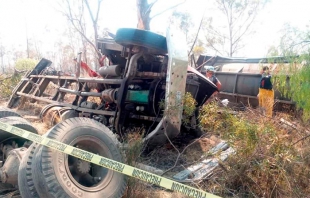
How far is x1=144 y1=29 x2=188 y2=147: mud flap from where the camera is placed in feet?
12.8

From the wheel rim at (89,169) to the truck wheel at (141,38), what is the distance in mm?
1870

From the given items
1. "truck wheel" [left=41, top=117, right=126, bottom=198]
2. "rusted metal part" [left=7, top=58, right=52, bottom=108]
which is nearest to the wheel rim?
"truck wheel" [left=41, top=117, right=126, bottom=198]

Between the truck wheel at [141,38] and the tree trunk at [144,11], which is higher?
the tree trunk at [144,11]

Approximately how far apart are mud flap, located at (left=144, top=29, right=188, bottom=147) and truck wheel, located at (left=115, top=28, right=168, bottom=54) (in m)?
0.18

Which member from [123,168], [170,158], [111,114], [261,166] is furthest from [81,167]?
[111,114]

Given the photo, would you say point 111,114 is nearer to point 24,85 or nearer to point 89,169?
point 89,169

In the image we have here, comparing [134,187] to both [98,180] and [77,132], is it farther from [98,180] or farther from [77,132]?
[77,132]

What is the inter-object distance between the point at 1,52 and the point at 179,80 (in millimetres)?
56229

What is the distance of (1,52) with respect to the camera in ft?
169

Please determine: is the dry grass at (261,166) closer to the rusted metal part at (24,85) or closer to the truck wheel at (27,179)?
the truck wheel at (27,179)

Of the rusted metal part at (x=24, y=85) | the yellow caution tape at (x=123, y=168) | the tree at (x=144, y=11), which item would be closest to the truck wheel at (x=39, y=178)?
the yellow caution tape at (x=123, y=168)

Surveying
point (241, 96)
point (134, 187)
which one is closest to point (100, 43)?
point (134, 187)

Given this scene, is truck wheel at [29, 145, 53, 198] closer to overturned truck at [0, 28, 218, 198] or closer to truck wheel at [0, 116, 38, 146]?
overturned truck at [0, 28, 218, 198]

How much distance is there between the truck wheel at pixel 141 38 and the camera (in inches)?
163
